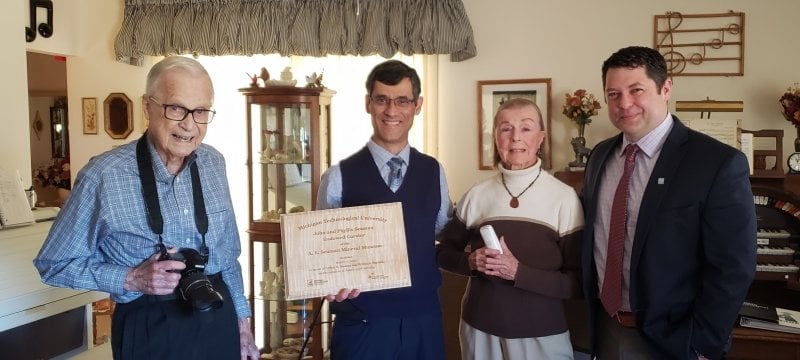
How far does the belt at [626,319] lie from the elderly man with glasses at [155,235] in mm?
1192

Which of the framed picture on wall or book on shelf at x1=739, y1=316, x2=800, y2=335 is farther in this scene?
the framed picture on wall

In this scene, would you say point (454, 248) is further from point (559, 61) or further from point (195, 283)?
point (559, 61)

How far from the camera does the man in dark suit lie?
5.65 ft

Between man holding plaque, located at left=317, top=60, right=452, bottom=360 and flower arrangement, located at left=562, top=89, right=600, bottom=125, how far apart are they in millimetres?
2017

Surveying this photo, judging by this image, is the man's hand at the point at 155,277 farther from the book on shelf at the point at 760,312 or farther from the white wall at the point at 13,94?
the book on shelf at the point at 760,312

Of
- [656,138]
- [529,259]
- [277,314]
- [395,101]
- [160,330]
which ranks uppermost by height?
[395,101]

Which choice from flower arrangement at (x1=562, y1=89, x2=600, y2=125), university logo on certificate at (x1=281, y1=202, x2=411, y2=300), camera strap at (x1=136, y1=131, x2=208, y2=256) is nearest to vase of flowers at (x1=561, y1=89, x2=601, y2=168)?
flower arrangement at (x1=562, y1=89, x2=600, y2=125)

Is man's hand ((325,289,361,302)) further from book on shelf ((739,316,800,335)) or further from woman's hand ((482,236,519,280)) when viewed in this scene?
book on shelf ((739,316,800,335))

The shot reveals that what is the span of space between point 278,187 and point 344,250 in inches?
92.8

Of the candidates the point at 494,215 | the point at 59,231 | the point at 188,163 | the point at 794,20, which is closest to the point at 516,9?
the point at 794,20

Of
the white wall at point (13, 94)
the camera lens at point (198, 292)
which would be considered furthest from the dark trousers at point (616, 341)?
the white wall at point (13, 94)

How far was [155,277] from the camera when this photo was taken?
4.83 feet

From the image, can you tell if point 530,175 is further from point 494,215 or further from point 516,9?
point 516,9

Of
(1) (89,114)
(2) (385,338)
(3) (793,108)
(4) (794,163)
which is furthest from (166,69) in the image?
(1) (89,114)
